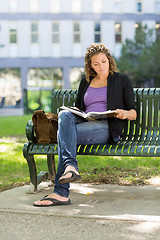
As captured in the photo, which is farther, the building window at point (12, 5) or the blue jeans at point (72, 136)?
the building window at point (12, 5)

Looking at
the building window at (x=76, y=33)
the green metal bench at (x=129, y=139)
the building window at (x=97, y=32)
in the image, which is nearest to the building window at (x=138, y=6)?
the building window at (x=97, y=32)

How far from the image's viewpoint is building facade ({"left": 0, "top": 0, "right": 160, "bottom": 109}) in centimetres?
3525

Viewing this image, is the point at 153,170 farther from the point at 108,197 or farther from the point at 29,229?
the point at 29,229

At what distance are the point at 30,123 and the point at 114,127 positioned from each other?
838mm

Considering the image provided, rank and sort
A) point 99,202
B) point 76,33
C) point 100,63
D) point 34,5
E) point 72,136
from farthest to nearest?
point 76,33
point 34,5
point 100,63
point 99,202
point 72,136

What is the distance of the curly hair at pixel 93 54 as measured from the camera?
14.6 feet

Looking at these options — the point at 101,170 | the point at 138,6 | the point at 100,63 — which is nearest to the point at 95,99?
the point at 100,63

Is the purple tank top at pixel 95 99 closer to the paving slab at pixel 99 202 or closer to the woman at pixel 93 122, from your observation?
the woman at pixel 93 122

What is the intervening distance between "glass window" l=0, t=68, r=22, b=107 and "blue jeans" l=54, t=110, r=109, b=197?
3111cm

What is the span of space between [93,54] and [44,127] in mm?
903

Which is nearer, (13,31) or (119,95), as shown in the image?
(119,95)

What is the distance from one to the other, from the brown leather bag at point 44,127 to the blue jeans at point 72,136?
0.24 m

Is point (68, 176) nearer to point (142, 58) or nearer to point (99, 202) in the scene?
point (99, 202)

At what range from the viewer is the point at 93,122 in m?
4.22
